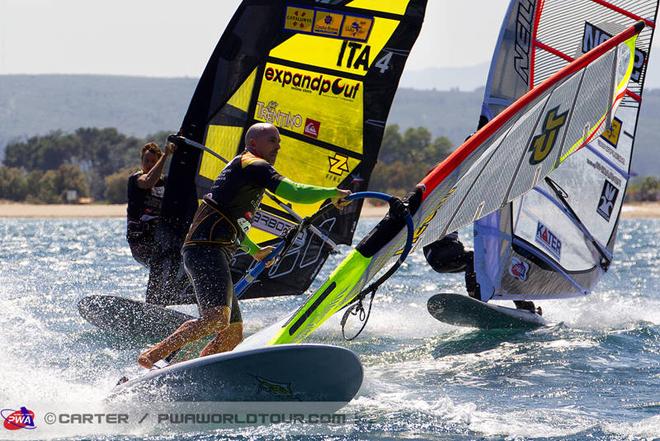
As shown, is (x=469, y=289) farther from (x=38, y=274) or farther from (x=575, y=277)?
(x=38, y=274)

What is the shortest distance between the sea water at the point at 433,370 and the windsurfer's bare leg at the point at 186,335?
0.36 m

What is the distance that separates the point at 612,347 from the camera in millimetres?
7848

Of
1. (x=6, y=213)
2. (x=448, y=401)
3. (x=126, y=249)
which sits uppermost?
(x=448, y=401)

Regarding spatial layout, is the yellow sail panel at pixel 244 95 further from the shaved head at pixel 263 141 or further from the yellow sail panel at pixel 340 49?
the shaved head at pixel 263 141

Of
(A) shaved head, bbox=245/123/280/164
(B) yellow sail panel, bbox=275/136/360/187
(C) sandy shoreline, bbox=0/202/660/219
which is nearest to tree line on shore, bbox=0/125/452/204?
(C) sandy shoreline, bbox=0/202/660/219

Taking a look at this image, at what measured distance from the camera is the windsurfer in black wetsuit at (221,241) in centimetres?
539

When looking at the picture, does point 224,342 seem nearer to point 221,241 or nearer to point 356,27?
point 221,241

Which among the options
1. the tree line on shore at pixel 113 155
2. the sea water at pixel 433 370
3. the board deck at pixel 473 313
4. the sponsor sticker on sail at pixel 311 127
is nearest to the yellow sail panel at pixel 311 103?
the sponsor sticker on sail at pixel 311 127

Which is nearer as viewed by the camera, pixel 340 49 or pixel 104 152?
pixel 340 49

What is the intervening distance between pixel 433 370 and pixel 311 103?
8.41 feet

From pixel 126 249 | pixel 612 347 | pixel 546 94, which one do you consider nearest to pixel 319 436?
pixel 546 94

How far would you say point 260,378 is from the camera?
511cm

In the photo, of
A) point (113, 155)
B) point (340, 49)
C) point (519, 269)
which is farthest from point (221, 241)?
point (113, 155)

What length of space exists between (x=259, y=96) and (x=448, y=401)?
3527mm
